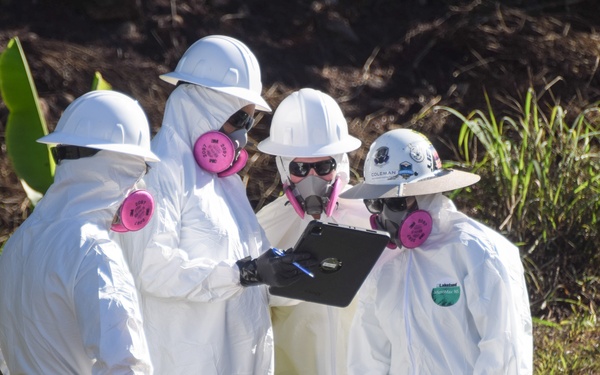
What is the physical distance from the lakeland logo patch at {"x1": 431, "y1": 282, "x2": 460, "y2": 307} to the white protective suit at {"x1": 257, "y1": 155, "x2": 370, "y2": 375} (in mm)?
739

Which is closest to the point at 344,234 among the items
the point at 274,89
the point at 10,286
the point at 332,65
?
the point at 10,286

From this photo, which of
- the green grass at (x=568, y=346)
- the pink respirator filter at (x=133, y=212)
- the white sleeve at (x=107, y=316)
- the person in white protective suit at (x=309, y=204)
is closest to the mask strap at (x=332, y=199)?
the person in white protective suit at (x=309, y=204)

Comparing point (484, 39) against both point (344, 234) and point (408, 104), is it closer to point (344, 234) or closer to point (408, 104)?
point (408, 104)

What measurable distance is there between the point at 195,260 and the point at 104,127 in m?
0.98

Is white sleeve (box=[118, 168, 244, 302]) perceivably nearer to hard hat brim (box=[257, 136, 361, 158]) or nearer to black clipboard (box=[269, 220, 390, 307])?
black clipboard (box=[269, 220, 390, 307])

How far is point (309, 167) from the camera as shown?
213 inches

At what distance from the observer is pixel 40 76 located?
25.5 feet

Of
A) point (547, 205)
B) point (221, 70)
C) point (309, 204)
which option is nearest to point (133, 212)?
point (221, 70)

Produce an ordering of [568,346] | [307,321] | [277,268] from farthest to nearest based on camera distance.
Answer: [568,346]
[307,321]
[277,268]

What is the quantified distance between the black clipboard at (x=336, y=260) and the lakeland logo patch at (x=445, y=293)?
27cm

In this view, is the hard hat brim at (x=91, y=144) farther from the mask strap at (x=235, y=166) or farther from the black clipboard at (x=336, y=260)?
the mask strap at (x=235, y=166)

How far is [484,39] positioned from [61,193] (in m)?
5.40

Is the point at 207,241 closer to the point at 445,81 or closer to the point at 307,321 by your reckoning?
the point at 307,321

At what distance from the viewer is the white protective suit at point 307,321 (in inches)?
217
